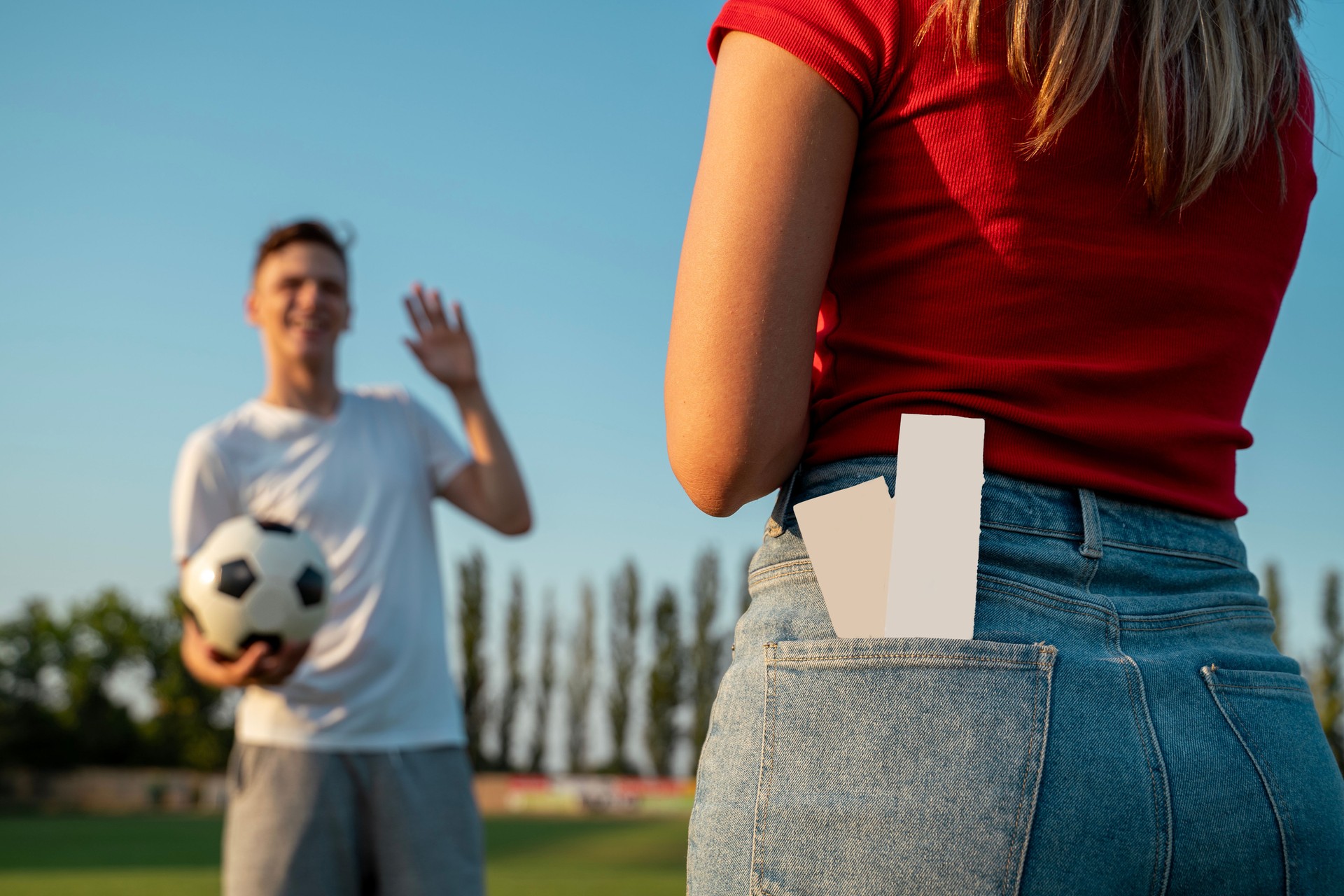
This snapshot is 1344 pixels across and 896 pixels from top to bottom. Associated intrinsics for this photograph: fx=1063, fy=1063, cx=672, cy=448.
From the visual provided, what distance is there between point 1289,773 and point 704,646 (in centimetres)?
4881

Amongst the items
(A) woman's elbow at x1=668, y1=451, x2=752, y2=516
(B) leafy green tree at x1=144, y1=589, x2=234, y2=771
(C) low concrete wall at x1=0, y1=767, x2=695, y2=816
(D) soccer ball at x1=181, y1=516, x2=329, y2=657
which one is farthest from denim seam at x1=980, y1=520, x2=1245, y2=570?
(B) leafy green tree at x1=144, y1=589, x2=234, y2=771

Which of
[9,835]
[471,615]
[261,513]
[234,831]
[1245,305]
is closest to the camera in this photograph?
[1245,305]

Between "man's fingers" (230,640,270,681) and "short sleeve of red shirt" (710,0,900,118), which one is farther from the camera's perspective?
"man's fingers" (230,640,270,681)

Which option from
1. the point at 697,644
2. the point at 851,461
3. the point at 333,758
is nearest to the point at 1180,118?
the point at 851,461

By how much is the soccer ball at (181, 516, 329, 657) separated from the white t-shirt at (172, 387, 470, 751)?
11 cm

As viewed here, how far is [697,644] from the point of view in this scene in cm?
4909

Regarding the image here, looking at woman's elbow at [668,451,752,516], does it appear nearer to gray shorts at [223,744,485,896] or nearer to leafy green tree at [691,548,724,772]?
gray shorts at [223,744,485,896]

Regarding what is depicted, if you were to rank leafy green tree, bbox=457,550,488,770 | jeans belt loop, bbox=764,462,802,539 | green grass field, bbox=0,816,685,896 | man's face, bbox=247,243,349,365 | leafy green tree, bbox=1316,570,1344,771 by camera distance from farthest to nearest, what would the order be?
1. leafy green tree, bbox=457,550,488,770
2. leafy green tree, bbox=1316,570,1344,771
3. green grass field, bbox=0,816,685,896
4. man's face, bbox=247,243,349,365
5. jeans belt loop, bbox=764,462,802,539

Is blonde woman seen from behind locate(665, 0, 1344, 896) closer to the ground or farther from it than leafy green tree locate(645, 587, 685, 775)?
farther from it

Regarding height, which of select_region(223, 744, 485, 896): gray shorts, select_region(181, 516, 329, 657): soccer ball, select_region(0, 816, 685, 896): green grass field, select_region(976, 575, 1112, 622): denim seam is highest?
select_region(976, 575, 1112, 622): denim seam

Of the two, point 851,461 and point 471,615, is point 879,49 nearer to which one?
point 851,461

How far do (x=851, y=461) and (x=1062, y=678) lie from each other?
0.91ft

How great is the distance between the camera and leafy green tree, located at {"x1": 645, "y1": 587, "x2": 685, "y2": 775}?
4656 centimetres

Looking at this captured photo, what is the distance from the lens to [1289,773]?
0.95 m
